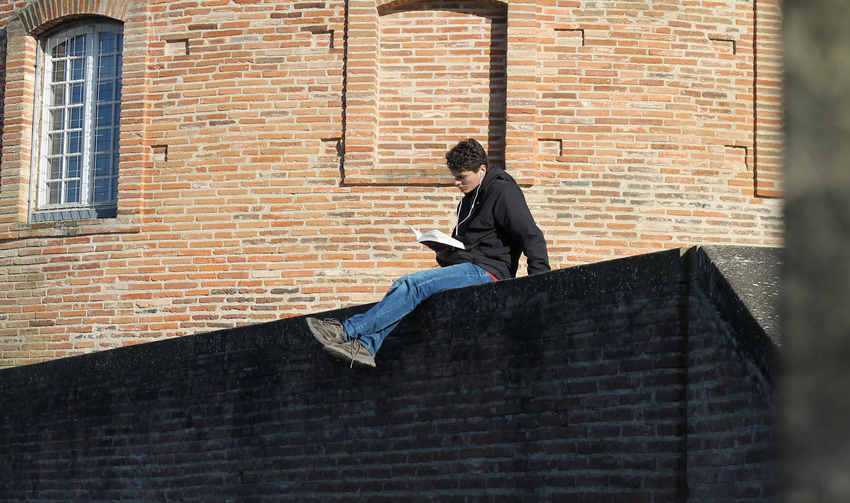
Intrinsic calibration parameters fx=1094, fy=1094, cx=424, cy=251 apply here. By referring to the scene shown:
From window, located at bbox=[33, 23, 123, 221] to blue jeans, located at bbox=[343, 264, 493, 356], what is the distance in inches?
278

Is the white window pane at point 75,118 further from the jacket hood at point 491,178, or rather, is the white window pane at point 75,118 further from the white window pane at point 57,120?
the jacket hood at point 491,178

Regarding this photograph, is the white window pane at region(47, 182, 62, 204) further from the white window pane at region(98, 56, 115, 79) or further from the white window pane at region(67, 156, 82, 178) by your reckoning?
the white window pane at region(98, 56, 115, 79)

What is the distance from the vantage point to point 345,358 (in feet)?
19.5

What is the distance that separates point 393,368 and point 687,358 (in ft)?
7.06

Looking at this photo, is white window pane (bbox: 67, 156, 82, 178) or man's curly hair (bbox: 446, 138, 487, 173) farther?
white window pane (bbox: 67, 156, 82, 178)

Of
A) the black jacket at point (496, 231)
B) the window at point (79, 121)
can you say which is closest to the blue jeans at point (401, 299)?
the black jacket at point (496, 231)

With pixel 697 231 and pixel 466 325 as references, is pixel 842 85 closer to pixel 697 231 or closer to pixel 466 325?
pixel 466 325

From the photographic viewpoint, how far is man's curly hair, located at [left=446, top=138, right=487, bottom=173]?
629 centimetres

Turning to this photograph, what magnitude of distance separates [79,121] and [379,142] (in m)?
3.80

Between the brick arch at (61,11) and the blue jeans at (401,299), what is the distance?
287 inches

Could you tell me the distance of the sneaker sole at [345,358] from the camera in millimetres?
5867

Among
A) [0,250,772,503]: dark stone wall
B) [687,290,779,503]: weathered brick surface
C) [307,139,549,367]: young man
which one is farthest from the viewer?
[307,139,549,367]: young man

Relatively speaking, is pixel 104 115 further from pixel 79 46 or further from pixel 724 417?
pixel 724 417

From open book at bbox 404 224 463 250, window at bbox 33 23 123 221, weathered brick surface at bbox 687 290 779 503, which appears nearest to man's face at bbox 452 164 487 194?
open book at bbox 404 224 463 250
